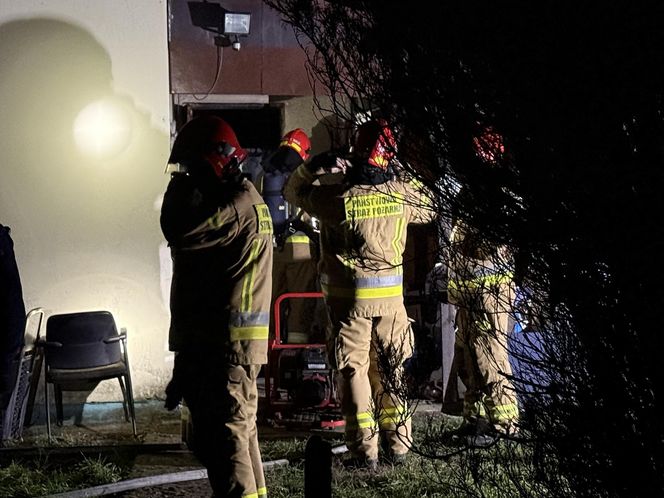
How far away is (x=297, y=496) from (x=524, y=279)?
2.96 metres

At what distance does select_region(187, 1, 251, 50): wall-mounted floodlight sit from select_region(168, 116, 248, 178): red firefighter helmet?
360 centimetres

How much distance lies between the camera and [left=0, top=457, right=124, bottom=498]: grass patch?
5344mm

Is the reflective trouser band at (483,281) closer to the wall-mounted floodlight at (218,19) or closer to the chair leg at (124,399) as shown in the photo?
the chair leg at (124,399)

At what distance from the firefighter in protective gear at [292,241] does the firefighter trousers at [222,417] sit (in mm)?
3736

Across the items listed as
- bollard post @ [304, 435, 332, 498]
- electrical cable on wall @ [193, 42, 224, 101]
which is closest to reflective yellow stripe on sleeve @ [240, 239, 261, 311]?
bollard post @ [304, 435, 332, 498]

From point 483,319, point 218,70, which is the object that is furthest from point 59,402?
point 483,319

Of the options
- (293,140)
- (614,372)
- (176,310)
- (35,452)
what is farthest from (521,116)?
(293,140)

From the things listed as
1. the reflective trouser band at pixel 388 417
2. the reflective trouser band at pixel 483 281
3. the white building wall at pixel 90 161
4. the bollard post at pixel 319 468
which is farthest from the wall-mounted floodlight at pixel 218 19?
the bollard post at pixel 319 468

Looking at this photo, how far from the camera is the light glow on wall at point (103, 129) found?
7402 mm

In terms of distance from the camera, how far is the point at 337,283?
5.66m

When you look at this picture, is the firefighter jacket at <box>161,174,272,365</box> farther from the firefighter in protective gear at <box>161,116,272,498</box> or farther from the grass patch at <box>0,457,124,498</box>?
the grass patch at <box>0,457,124,498</box>

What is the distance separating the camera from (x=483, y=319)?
302 cm

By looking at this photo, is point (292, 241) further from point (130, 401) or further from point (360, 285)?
point (360, 285)

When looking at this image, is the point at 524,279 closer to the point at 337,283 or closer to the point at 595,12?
the point at 595,12
